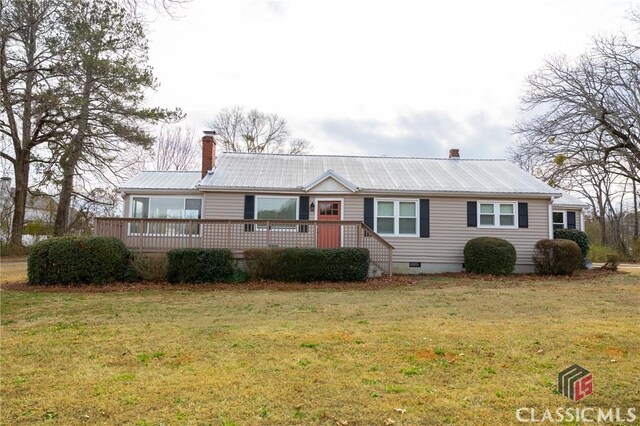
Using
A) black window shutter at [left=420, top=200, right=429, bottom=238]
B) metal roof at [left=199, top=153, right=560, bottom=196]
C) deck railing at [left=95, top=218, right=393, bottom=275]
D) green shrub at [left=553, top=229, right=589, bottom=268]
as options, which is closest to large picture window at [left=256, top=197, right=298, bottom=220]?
metal roof at [left=199, top=153, right=560, bottom=196]

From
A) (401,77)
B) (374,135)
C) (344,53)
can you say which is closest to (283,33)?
(344,53)

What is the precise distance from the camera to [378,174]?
58.1ft

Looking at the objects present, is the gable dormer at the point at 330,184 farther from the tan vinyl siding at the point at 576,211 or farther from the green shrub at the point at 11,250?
the green shrub at the point at 11,250

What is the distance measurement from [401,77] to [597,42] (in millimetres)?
12063

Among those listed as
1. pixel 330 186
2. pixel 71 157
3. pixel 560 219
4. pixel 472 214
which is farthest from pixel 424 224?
pixel 71 157

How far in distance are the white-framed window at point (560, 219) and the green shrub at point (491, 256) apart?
5.52 metres

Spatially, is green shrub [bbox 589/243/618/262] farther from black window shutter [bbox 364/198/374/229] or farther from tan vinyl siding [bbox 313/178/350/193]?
tan vinyl siding [bbox 313/178/350/193]

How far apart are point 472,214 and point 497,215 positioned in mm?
969

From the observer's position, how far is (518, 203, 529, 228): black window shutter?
16297 millimetres

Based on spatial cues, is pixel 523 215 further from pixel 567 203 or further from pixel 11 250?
pixel 11 250

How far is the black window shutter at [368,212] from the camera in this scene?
16.0m

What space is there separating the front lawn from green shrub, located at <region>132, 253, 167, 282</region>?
3.41 meters

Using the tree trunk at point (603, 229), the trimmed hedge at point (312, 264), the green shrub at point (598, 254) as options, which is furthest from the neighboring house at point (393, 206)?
the tree trunk at point (603, 229)

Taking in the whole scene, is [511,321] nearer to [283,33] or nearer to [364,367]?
[364,367]
